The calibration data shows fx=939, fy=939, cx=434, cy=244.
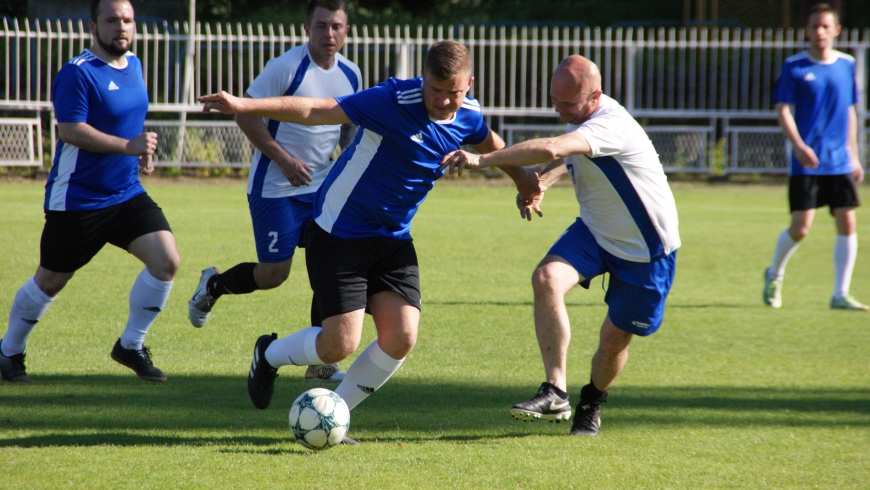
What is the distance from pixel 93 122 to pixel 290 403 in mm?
1928

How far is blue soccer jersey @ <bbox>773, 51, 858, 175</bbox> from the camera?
8.01 metres

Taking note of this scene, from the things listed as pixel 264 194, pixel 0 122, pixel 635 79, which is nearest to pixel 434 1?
pixel 635 79

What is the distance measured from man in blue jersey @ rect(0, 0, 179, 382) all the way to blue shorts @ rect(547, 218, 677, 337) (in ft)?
7.68

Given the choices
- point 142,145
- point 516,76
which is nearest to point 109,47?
point 142,145

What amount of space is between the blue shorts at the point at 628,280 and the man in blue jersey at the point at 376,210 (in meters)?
0.77

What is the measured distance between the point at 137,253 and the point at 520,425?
241cm

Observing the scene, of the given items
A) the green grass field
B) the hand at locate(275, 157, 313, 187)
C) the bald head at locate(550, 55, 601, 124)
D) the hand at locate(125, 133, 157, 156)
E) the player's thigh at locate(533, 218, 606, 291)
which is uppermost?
the bald head at locate(550, 55, 601, 124)

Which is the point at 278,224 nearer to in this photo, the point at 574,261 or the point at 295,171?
the point at 295,171

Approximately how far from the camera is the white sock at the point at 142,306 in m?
5.42

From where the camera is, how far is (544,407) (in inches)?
171

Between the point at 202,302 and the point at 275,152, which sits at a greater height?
the point at 275,152

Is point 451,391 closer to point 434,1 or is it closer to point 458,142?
point 458,142

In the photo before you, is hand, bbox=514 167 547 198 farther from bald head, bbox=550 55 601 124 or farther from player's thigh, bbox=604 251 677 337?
player's thigh, bbox=604 251 677 337

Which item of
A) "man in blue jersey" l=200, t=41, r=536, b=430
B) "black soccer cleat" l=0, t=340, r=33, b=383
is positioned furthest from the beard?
"black soccer cleat" l=0, t=340, r=33, b=383
